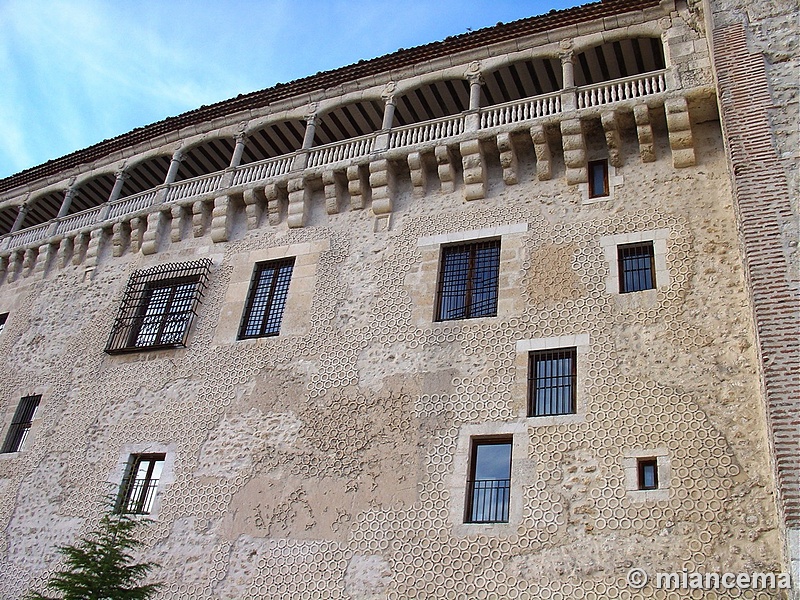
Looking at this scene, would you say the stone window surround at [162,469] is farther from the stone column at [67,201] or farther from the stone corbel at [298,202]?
the stone column at [67,201]

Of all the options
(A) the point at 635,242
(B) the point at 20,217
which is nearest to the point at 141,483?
(A) the point at 635,242

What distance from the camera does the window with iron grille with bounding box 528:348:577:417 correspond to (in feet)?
36.3

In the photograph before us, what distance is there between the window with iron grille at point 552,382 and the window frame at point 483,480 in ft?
1.92

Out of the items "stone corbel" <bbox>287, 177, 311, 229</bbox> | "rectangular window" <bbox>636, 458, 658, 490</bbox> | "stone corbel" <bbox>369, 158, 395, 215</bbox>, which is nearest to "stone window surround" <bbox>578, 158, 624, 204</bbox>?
"stone corbel" <bbox>369, 158, 395, 215</bbox>

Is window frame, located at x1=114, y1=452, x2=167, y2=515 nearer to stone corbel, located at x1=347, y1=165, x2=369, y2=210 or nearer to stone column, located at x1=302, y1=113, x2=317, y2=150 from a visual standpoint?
stone corbel, located at x1=347, y1=165, x2=369, y2=210

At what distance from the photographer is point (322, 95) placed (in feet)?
54.0

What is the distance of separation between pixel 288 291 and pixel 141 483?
4.08 metres

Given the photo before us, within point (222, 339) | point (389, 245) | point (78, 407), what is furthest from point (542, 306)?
point (78, 407)

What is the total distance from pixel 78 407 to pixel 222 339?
3094mm

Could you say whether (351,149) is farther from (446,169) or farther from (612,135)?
(612,135)

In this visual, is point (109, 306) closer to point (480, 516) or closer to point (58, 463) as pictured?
point (58, 463)

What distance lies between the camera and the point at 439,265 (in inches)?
524

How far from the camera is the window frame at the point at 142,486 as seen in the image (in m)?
12.8

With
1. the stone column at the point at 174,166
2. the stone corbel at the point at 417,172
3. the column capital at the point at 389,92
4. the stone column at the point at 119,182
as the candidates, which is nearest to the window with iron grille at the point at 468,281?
the stone corbel at the point at 417,172
